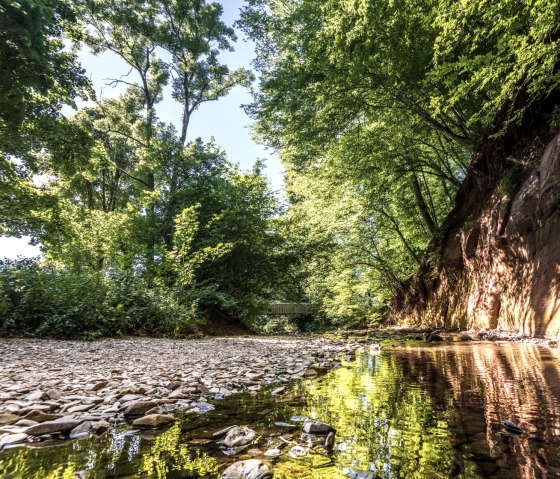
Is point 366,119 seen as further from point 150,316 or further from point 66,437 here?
point 66,437

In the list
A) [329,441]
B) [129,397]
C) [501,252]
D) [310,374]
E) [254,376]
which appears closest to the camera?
[329,441]

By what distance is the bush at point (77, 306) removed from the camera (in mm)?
7242

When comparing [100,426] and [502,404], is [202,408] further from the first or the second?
[502,404]

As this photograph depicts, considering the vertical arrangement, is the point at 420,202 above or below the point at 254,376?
above

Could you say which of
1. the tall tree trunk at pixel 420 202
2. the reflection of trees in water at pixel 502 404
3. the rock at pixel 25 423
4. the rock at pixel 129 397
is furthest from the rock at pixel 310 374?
the tall tree trunk at pixel 420 202

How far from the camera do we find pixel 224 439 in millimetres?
1663

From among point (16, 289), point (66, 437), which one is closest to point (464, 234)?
point (66, 437)

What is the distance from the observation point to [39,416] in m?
1.89

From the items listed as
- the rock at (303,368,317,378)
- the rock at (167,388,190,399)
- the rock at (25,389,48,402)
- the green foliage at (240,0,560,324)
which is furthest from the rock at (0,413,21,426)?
the green foliage at (240,0,560,324)

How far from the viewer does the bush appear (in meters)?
7.24

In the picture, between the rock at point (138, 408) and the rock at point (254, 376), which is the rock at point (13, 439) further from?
the rock at point (254, 376)

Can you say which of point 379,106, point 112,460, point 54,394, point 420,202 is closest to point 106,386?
point 54,394

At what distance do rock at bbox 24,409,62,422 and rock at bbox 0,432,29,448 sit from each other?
0.80ft

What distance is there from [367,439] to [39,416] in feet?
6.18
